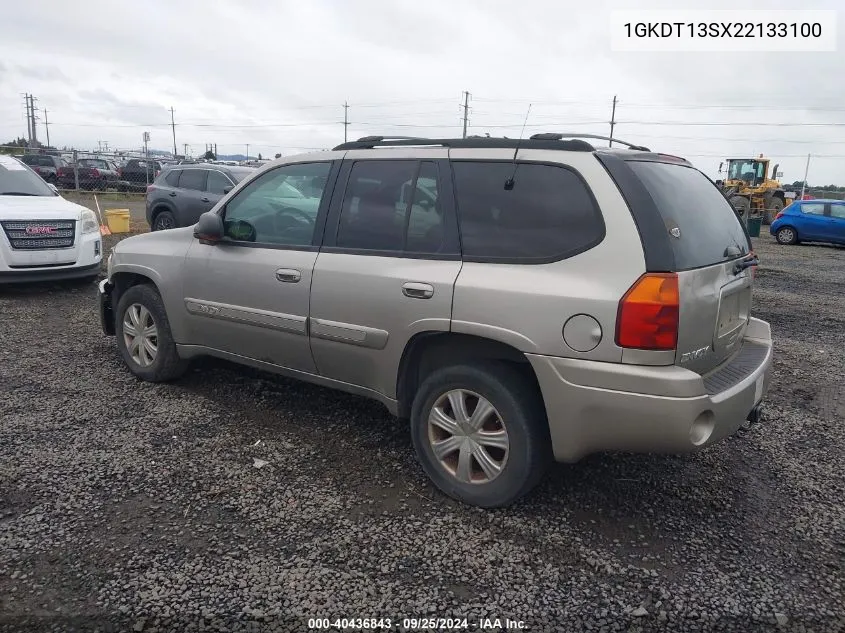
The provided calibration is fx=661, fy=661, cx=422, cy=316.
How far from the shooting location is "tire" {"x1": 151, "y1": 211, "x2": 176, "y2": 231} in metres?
13.6

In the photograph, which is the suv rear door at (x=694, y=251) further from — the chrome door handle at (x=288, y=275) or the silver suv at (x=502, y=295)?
the chrome door handle at (x=288, y=275)

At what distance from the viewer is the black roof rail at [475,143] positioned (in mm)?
3224

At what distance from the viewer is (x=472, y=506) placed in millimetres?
3334

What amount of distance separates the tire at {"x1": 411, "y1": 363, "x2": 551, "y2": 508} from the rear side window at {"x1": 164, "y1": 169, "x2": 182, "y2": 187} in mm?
11726

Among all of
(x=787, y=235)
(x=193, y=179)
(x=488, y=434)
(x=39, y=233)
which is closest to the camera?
(x=488, y=434)

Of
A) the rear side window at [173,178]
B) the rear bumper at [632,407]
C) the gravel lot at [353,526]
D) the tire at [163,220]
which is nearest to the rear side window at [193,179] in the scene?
the rear side window at [173,178]

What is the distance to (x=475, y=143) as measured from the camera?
11.5 ft

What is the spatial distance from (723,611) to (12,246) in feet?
27.0

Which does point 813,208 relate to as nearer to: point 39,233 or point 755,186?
point 755,186

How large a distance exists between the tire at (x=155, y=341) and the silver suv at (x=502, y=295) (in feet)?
2.25

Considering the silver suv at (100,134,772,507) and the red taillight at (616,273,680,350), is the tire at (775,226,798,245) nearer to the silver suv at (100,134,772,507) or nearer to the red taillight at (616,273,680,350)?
the silver suv at (100,134,772,507)

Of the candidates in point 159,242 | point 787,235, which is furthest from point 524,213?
point 787,235

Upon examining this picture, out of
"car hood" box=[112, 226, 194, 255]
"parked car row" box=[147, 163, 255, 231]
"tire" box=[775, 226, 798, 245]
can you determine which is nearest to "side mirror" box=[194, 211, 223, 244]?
"car hood" box=[112, 226, 194, 255]

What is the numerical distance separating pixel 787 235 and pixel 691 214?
19880 millimetres
